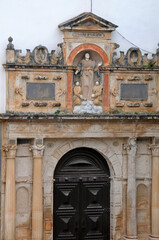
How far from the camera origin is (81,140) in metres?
15.5

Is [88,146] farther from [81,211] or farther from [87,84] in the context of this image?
[81,211]

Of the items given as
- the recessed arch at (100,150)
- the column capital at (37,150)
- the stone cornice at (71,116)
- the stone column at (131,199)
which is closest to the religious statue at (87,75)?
the stone cornice at (71,116)

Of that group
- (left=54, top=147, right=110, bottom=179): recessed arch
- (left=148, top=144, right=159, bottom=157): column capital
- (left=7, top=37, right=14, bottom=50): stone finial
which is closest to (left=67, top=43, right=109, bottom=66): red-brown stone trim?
(left=7, top=37, right=14, bottom=50): stone finial

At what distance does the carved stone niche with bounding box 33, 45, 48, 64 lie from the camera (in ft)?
48.4

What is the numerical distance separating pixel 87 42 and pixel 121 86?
5.12 feet

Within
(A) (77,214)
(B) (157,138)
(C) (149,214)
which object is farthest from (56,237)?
(B) (157,138)

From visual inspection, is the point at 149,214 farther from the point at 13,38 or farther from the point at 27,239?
the point at 13,38

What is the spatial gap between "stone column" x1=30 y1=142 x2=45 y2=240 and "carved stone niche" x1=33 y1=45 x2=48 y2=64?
7.53 ft

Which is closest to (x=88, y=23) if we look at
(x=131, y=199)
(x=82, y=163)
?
(x=82, y=163)

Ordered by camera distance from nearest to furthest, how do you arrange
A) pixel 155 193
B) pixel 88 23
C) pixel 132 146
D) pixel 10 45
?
pixel 10 45 < pixel 88 23 < pixel 132 146 < pixel 155 193

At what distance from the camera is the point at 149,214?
15.9m

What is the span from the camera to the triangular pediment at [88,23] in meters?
14.8

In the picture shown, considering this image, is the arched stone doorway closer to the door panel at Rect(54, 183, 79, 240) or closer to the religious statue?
the door panel at Rect(54, 183, 79, 240)

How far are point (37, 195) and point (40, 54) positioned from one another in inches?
149
